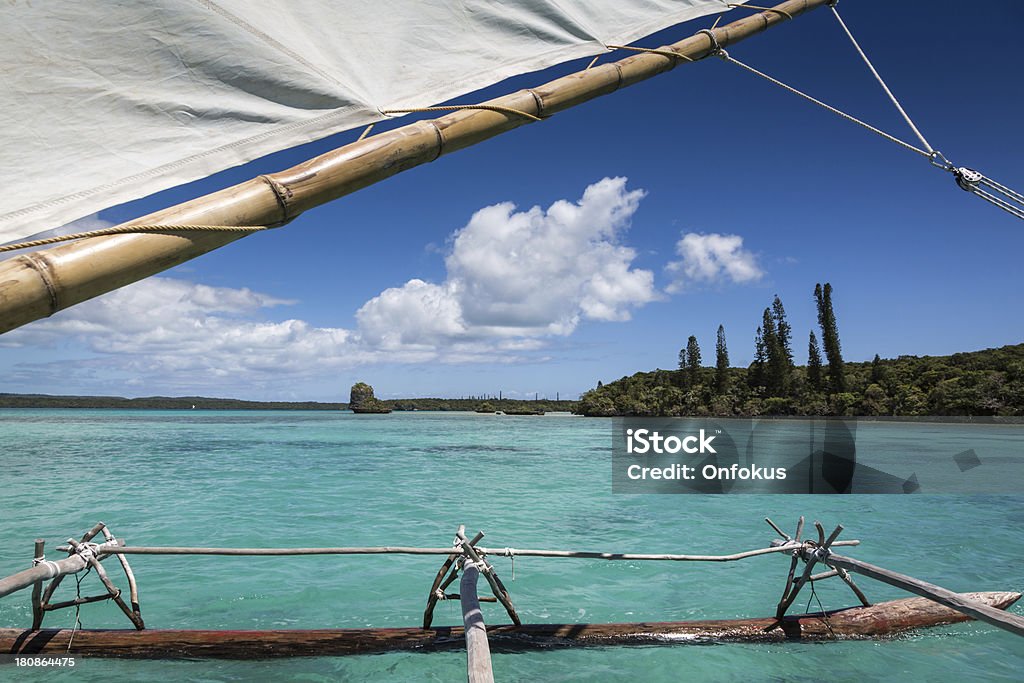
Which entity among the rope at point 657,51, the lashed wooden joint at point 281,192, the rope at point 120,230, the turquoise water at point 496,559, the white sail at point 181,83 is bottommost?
the turquoise water at point 496,559

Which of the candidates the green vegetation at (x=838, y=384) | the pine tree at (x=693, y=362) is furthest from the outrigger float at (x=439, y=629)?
the pine tree at (x=693, y=362)

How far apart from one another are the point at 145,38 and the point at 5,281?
1.12 m

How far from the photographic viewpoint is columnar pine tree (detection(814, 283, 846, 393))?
7844 cm

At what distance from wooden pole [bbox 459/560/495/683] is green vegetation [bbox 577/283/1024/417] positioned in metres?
84.1

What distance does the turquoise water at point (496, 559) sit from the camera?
6.62 meters

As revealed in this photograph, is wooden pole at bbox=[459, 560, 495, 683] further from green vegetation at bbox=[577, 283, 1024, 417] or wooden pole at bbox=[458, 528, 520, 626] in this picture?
green vegetation at bbox=[577, 283, 1024, 417]

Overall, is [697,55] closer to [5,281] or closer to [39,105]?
[39,105]

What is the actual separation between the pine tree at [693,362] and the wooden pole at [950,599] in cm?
10476

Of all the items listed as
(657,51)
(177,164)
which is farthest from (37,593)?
(657,51)

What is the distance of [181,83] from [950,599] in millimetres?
6292

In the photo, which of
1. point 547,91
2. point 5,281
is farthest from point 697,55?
point 5,281

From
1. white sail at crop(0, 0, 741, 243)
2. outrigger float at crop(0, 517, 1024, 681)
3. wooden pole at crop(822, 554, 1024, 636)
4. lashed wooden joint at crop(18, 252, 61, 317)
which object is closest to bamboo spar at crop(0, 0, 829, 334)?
lashed wooden joint at crop(18, 252, 61, 317)

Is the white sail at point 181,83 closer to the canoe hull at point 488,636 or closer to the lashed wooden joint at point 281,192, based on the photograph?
the lashed wooden joint at point 281,192

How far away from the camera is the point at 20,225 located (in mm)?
1688
